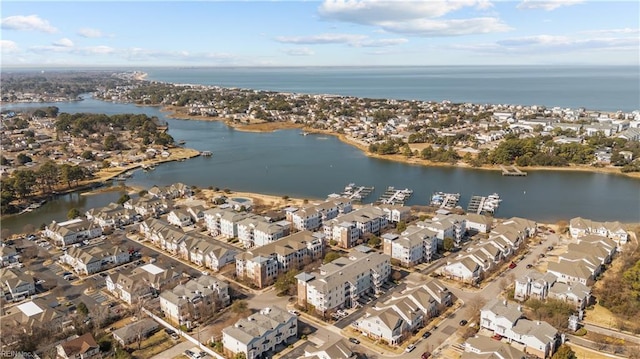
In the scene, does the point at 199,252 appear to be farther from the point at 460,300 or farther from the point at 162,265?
the point at 460,300

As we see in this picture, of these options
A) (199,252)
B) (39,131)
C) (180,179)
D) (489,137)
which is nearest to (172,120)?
(39,131)

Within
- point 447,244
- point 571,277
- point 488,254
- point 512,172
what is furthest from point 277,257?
point 512,172

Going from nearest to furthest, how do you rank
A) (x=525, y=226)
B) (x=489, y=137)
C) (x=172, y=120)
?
(x=525, y=226)
(x=489, y=137)
(x=172, y=120)

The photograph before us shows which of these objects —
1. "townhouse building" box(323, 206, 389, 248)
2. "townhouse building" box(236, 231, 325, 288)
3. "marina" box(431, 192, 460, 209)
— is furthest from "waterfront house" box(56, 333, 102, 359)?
"marina" box(431, 192, 460, 209)

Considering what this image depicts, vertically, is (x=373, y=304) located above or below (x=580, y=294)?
below

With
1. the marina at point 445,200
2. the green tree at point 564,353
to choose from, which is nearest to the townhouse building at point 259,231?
the marina at point 445,200

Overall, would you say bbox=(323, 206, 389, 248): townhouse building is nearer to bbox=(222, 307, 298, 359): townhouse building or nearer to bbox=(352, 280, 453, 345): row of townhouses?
bbox=(352, 280, 453, 345): row of townhouses

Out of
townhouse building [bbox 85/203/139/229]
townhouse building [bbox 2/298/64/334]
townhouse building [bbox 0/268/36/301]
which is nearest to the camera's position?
townhouse building [bbox 2/298/64/334]

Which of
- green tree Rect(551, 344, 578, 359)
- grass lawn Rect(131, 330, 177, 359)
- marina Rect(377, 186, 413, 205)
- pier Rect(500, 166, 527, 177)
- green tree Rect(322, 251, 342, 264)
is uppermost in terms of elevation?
pier Rect(500, 166, 527, 177)
